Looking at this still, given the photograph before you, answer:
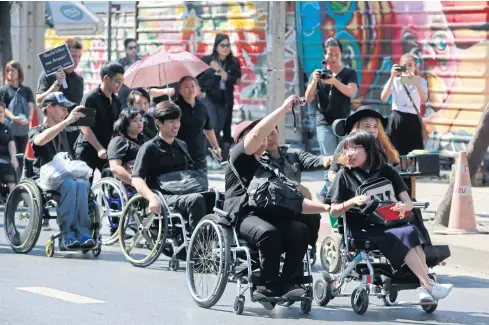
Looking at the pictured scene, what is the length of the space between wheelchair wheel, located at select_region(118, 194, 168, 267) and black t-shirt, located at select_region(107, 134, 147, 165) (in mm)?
1038

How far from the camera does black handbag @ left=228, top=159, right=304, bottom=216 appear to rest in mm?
9000

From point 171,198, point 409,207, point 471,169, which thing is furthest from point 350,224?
point 471,169

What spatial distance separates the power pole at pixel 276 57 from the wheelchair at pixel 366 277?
30.5 ft

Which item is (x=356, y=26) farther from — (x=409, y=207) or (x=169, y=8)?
(x=409, y=207)

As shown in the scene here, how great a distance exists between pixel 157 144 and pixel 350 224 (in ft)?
8.62

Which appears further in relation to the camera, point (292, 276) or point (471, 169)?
point (471, 169)

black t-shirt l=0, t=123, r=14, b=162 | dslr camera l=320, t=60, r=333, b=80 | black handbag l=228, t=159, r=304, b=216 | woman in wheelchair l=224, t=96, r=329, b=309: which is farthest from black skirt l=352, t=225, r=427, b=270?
A: black t-shirt l=0, t=123, r=14, b=162

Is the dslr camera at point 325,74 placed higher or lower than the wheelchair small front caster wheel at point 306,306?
higher

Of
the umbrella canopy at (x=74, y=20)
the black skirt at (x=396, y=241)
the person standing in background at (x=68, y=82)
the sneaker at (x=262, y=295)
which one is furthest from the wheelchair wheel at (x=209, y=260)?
the umbrella canopy at (x=74, y=20)

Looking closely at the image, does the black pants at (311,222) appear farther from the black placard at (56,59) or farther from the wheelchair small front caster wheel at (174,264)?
the black placard at (56,59)

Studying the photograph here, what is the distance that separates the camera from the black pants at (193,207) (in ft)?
35.4

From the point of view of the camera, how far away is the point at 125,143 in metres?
12.7

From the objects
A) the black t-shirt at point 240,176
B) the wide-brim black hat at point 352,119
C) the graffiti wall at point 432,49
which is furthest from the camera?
the graffiti wall at point 432,49

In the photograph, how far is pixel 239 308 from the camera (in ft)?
29.8
